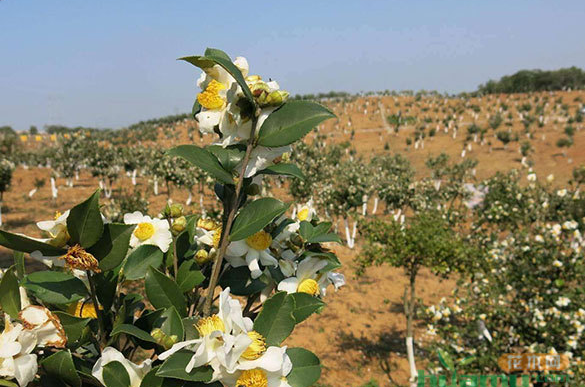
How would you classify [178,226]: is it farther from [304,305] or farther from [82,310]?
[304,305]

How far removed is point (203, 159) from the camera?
1109 millimetres

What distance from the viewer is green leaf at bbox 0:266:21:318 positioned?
3.05ft

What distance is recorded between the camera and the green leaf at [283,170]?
3.71 feet

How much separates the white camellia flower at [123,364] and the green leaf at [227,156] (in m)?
0.56

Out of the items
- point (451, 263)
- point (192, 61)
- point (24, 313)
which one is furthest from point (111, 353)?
point (451, 263)

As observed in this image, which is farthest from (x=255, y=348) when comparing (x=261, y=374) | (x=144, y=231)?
(x=144, y=231)

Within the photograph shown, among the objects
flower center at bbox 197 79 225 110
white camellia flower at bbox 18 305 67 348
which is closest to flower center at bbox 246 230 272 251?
flower center at bbox 197 79 225 110

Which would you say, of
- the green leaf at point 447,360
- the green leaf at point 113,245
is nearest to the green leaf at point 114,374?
the green leaf at point 113,245

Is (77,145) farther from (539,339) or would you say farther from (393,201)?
(539,339)

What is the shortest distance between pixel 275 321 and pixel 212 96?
0.67 metres

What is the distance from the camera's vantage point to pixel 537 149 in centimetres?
4266

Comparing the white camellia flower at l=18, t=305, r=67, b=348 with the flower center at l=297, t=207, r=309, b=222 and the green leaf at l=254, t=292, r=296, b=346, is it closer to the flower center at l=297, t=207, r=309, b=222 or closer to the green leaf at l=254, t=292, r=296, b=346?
the green leaf at l=254, t=292, r=296, b=346

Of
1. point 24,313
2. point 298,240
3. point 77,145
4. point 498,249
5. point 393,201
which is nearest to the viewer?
point 24,313

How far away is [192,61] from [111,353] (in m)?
0.79
